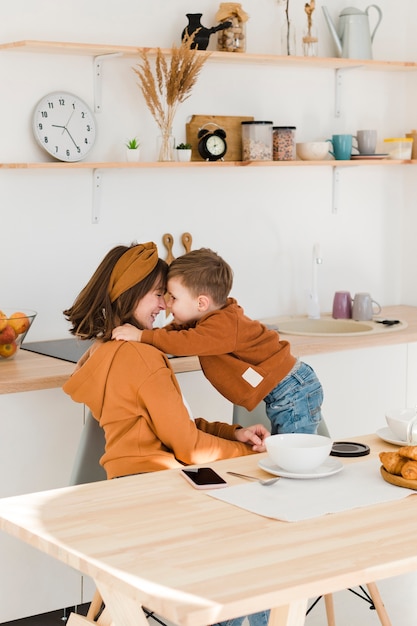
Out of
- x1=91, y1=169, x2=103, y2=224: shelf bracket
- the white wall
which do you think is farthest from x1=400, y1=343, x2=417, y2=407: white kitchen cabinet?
x1=91, y1=169, x2=103, y2=224: shelf bracket

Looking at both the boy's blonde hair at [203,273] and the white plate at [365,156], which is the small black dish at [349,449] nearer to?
the boy's blonde hair at [203,273]

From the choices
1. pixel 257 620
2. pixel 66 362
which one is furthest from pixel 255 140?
pixel 257 620

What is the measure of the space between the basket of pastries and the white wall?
1740mm

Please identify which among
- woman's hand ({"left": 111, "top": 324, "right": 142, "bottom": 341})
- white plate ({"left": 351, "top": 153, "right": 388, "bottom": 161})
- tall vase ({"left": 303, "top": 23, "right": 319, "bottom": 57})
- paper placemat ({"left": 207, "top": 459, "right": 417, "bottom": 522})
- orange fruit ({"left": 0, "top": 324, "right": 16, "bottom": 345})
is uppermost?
tall vase ({"left": 303, "top": 23, "right": 319, "bottom": 57})

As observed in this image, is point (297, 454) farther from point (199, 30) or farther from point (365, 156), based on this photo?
point (365, 156)

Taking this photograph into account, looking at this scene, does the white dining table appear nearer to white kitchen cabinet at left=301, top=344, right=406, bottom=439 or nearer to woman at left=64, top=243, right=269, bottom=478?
woman at left=64, top=243, right=269, bottom=478

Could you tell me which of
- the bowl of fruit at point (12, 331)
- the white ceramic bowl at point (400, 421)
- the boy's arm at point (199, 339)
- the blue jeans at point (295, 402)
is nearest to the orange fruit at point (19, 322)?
the bowl of fruit at point (12, 331)

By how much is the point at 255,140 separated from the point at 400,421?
170 cm

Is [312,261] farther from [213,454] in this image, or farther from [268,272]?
[213,454]

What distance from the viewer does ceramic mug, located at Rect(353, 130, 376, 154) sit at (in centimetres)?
405

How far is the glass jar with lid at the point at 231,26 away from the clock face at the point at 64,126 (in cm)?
57

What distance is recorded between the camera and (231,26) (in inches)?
143

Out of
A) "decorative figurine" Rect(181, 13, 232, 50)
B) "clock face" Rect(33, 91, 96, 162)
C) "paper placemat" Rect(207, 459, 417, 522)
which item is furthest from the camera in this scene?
"decorative figurine" Rect(181, 13, 232, 50)

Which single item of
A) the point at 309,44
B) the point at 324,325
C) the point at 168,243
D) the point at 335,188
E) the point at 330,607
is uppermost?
the point at 309,44
